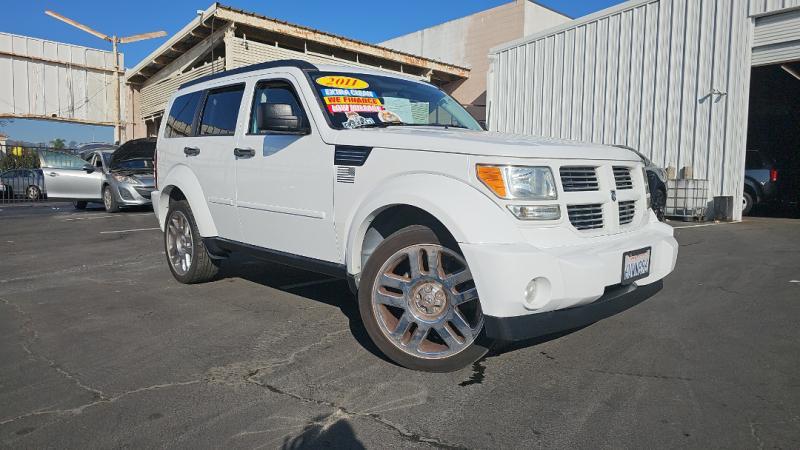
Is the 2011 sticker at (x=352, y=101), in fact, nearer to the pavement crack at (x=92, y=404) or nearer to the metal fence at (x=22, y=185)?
the pavement crack at (x=92, y=404)

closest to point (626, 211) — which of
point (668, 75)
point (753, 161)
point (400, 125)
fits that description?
point (400, 125)

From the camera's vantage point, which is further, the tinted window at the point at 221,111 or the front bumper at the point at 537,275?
the tinted window at the point at 221,111

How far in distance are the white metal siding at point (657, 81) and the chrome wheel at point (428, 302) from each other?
11.7 metres

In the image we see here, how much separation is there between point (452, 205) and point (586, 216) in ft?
2.74

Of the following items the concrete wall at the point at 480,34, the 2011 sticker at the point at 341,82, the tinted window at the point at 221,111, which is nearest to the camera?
the 2011 sticker at the point at 341,82

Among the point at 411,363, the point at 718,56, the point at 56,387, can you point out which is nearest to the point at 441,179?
the point at 411,363

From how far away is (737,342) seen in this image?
3.90 meters

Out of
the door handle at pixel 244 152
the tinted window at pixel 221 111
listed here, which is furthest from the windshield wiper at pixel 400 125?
the tinted window at pixel 221 111

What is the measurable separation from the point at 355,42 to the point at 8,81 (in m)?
27.2

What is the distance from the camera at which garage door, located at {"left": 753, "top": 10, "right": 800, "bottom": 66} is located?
38.1ft

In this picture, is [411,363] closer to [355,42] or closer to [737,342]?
[737,342]

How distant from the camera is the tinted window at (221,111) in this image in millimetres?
4854

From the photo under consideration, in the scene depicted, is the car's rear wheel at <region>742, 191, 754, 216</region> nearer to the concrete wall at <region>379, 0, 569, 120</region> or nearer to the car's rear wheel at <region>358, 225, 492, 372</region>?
the concrete wall at <region>379, 0, 569, 120</region>

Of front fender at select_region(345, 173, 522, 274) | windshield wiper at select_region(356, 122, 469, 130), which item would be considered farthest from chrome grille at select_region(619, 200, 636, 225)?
windshield wiper at select_region(356, 122, 469, 130)
